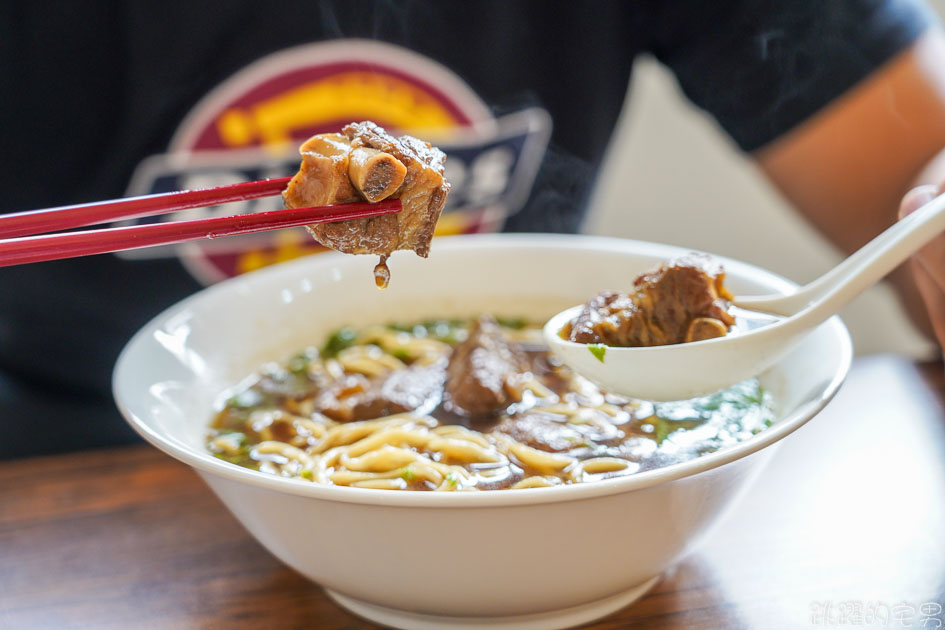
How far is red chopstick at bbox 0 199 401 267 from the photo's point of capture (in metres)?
1.04

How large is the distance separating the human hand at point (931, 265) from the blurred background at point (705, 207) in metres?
3.01

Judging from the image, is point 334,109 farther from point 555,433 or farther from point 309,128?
point 555,433

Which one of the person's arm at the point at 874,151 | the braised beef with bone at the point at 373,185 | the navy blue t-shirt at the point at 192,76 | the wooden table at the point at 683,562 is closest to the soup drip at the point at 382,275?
the braised beef with bone at the point at 373,185

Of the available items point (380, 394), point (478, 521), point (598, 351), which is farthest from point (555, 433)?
point (478, 521)

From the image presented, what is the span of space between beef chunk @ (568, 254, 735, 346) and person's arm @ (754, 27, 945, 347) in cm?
97

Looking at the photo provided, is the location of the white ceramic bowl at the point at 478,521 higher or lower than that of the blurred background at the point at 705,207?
higher

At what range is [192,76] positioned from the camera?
2201 millimetres

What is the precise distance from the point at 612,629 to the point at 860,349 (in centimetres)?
402

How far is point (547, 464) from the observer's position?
1.49 meters

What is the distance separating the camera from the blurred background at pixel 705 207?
4586 mm

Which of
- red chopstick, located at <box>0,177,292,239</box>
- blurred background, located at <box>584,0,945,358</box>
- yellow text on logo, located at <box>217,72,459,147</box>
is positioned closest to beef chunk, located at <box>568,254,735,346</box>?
red chopstick, located at <box>0,177,292,239</box>

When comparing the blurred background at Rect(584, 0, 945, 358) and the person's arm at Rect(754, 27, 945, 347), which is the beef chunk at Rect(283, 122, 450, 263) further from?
the blurred background at Rect(584, 0, 945, 358)

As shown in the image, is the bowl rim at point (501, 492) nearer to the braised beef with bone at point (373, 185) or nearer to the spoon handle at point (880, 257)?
the spoon handle at point (880, 257)

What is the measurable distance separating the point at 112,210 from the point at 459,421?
0.83 metres
